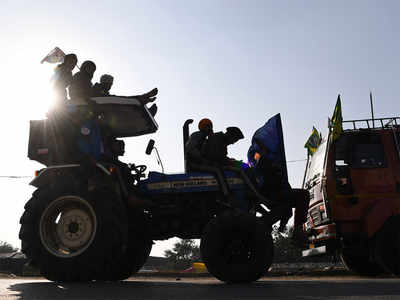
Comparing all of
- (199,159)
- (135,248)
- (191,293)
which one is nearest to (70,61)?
(199,159)

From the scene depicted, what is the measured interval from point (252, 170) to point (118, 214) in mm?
1846

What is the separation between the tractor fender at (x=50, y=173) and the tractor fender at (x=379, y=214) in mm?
4161

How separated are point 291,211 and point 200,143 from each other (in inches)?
59.0

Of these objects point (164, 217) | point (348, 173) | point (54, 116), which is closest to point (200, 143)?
point (164, 217)

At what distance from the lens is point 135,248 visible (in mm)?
7301

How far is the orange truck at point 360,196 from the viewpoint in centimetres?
758

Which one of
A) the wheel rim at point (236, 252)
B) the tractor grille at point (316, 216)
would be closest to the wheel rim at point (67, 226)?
the wheel rim at point (236, 252)

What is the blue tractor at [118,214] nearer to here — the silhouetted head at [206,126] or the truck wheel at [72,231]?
the truck wheel at [72,231]

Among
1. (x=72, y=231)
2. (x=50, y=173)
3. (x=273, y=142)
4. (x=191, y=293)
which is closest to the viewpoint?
(x=191, y=293)

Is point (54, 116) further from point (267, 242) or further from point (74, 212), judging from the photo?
point (267, 242)

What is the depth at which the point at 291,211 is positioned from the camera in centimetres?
663

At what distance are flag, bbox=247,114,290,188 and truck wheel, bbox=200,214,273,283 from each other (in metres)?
1.04

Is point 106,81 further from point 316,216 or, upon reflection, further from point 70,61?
point 316,216

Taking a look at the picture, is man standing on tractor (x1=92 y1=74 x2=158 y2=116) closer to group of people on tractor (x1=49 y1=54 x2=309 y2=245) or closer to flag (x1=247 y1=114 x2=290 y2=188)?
group of people on tractor (x1=49 y1=54 x2=309 y2=245)
